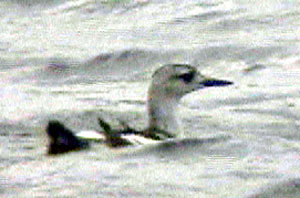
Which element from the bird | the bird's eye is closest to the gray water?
the bird

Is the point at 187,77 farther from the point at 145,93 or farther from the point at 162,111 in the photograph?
the point at 145,93

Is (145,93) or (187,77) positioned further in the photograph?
(145,93)

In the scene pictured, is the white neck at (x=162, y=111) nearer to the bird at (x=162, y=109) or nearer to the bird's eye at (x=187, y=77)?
the bird at (x=162, y=109)

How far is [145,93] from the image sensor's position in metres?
16.9

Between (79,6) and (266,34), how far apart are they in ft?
14.5

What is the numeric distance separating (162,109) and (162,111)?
4 cm

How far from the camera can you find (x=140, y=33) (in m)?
20.3

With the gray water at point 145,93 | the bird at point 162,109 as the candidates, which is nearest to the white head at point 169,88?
the bird at point 162,109

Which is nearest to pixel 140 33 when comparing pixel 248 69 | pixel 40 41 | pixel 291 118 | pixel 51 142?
pixel 40 41

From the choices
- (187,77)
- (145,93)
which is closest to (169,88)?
(187,77)

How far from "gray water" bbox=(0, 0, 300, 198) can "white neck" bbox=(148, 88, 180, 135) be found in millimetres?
219

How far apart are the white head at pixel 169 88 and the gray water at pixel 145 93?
0.95 ft

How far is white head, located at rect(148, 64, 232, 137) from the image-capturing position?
584 inches

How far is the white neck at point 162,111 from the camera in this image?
14695mm
